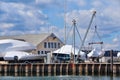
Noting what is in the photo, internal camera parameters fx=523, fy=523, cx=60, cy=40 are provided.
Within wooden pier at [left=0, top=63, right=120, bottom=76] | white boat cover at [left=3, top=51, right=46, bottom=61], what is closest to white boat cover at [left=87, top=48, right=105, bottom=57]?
white boat cover at [left=3, top=51, right=46, bottom=61]

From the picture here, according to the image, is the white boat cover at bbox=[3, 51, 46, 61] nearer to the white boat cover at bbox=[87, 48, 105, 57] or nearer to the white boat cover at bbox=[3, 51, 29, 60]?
the white boat cover at bbox=[3, 51, 29, 60]

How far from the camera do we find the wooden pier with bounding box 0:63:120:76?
9260 centimetres

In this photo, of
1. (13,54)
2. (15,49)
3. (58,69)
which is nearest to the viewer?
(58,69)

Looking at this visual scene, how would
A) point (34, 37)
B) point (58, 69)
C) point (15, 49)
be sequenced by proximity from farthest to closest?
point (34, 37)
point (15, 49)
point (58, 69)

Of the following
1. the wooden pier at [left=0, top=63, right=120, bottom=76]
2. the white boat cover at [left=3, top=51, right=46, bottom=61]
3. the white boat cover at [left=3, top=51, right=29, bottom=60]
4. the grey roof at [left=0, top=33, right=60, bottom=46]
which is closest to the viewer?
the wooden pier at [left=0, top=63, right=120, bottom=76]

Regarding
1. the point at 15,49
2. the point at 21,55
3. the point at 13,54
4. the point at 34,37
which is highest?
the point at 34,37

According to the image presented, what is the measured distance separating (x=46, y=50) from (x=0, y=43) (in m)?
11.8

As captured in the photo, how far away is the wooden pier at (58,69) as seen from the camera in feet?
304

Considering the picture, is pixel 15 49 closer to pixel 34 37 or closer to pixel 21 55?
pixel 21 55

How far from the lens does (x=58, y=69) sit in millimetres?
95938

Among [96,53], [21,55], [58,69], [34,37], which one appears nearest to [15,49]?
[21,55]

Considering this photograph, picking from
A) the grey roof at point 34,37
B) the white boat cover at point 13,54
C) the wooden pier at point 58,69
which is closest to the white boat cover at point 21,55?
the white boat cover at point 13,54

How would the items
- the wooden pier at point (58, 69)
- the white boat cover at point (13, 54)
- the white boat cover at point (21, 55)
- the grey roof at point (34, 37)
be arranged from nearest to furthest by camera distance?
the wooden pier at point (58, 69), the white boat cover at point (21, 55), the white boat cover at point (13, 54), the grey roof at point (34, 37)

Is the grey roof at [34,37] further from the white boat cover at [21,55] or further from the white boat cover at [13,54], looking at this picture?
the white boat cover at [21,55]
